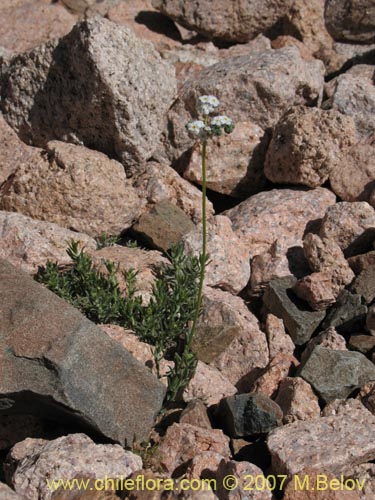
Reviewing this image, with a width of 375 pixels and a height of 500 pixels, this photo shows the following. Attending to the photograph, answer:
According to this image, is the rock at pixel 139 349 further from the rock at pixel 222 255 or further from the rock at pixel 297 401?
the rock at pixel 222 255

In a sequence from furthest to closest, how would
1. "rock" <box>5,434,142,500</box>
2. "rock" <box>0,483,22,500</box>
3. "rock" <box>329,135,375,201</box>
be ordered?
"rock" <box>329,135,375,201</box>
"rock" <box>5,434,142,500</box>
"rock" <box>0,483,22,500</box>

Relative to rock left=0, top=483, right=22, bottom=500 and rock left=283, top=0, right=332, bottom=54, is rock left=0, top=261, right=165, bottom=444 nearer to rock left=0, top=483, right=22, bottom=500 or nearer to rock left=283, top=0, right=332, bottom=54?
rock left=0, top=483, right=22, bottom=500

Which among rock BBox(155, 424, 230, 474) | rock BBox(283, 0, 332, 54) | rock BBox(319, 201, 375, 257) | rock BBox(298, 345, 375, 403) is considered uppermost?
rock BBox(283, 0, 332, 54)

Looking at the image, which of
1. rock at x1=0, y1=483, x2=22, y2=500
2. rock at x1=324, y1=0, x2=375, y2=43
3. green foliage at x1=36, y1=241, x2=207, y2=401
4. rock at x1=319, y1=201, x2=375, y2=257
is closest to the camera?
rock at x1=0, y1=483, x2=22, y2=500

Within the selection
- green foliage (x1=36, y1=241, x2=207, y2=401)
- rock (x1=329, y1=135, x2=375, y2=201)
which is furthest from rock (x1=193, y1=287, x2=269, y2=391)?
rock (x1=329, y1=135, x2=375, y2=201)

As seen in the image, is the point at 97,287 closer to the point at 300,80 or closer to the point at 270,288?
the point at 270,288

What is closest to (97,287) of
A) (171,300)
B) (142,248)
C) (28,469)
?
(171,300)

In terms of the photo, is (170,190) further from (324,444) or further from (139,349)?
(324,444)
